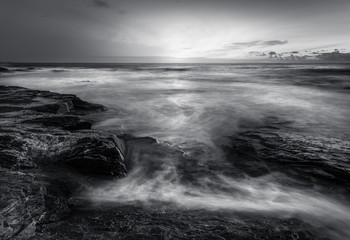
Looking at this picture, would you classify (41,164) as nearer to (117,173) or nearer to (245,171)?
A: (117,173)

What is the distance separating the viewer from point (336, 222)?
3367 mm

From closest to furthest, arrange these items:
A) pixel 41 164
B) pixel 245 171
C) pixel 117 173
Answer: pixel 41 164
pixel 117 173
pixel 245 171

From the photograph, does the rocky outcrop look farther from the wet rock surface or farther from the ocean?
the ocean

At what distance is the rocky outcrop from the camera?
281 centimetres

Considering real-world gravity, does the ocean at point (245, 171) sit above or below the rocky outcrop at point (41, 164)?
below

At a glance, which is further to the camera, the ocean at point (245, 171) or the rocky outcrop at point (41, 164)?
the ocean at point (245, 171)

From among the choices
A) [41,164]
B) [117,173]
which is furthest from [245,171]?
[41,164]

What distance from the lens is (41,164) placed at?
4.22 metres

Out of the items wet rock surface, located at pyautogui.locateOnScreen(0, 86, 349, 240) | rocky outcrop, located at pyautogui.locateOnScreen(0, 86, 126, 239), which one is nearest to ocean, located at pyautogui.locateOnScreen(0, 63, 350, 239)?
wet rock surface, located at pyautogui.locateOnScreen(0, 86, 349, 240)

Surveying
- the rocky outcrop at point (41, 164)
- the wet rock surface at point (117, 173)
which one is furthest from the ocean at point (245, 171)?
the rocky outcrop at point (41, 164)

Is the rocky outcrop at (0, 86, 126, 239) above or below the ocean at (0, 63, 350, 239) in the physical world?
above

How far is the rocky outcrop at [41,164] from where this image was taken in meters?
2.81

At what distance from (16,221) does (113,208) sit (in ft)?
3.67

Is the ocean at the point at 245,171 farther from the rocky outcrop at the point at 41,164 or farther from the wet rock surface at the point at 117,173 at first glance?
the rocky outcrop at the point at 41,164
